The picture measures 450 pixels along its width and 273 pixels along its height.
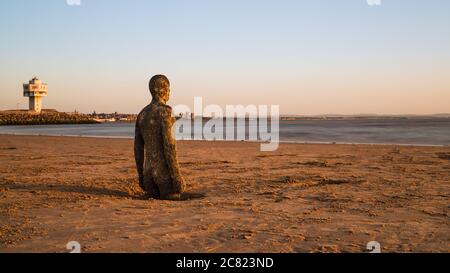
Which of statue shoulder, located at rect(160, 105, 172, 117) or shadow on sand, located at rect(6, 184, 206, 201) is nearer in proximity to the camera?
statue shoulder, located at rect(160, 105, 172, 117)

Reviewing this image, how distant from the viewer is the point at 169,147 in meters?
7.70

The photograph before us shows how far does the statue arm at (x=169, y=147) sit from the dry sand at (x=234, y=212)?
1.82 ft

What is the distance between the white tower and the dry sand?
95.4 metres

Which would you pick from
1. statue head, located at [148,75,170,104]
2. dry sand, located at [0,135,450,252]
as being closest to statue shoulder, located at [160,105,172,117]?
statue head, located at [148,75,170,104]

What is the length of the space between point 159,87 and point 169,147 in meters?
1.23

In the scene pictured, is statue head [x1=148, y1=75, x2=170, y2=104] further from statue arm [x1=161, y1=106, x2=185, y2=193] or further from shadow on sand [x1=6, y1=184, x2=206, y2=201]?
shadow on sand [x1=6, y1=184, x2=206, y2=201]

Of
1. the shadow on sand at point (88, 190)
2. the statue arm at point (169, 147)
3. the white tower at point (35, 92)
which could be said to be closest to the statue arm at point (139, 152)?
the shadow on sand at point (88, 190)

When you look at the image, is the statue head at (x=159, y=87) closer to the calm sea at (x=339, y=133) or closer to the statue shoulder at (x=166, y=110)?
the statue shoulder at (x=166, y=110)

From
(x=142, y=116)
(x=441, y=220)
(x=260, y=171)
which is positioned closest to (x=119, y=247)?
(x=142, y=116)

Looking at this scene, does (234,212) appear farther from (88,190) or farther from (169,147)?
(88,190)

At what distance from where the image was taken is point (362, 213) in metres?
6.63

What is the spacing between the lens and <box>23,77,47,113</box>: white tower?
97000mm

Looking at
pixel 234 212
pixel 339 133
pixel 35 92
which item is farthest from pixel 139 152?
pixel 35 92

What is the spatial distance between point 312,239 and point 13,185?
702 cm
